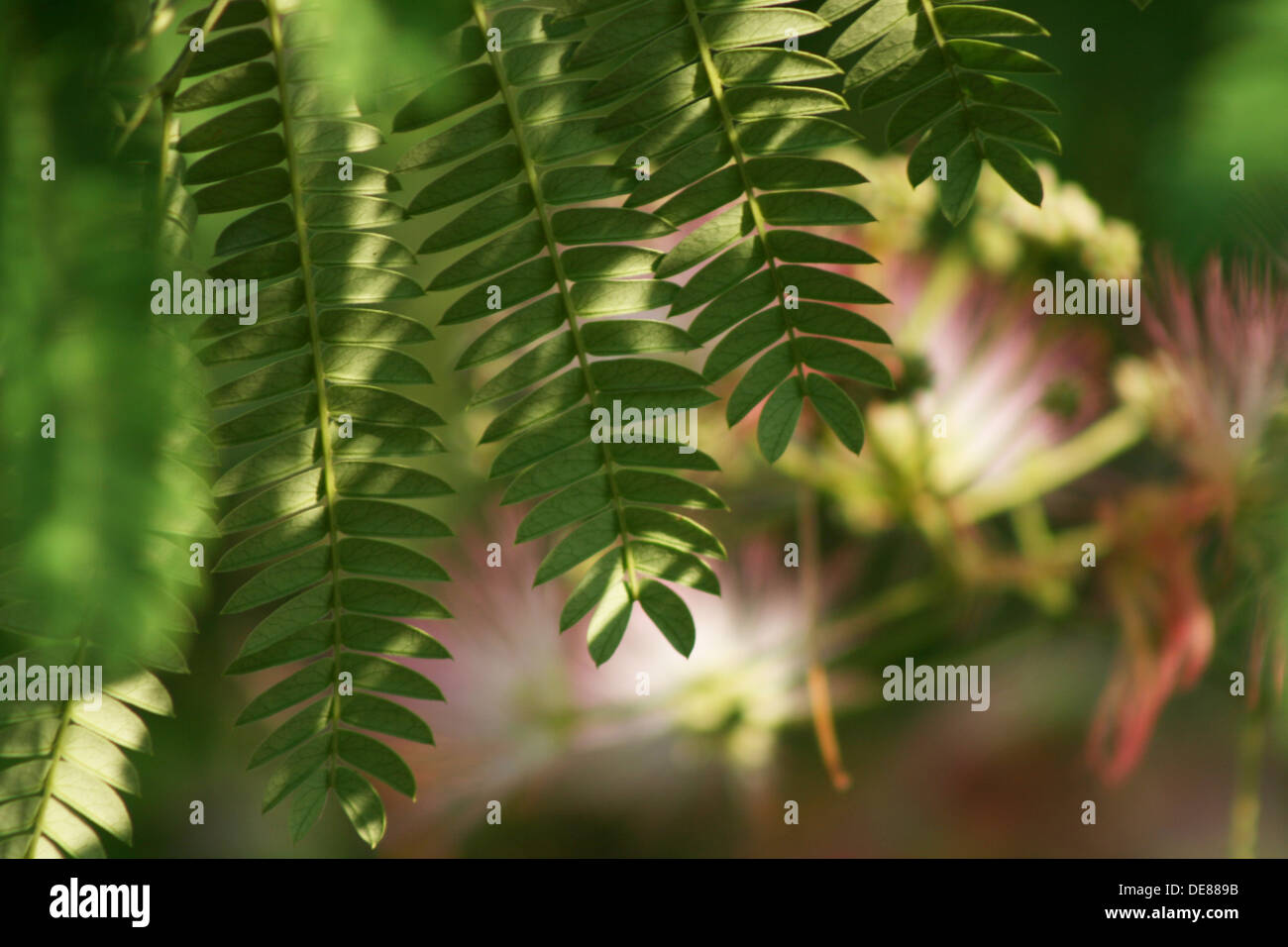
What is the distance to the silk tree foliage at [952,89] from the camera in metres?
0.25

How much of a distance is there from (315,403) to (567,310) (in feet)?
0.25

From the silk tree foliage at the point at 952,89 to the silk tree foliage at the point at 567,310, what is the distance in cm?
7

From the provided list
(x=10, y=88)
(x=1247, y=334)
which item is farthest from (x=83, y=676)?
(x=1247, y=334)

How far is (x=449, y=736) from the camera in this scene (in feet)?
2.06

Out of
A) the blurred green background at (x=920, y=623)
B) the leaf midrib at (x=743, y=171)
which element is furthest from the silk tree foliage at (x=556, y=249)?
the blurred green background at (x=920, y=623)

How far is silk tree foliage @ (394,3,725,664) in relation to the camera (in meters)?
0.27

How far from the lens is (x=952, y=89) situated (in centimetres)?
26

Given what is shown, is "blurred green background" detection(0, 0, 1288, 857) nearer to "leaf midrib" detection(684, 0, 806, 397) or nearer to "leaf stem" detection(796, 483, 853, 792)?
"leaf stem" detection(796, 483, 853, 792)

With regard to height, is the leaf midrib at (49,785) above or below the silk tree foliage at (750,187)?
below

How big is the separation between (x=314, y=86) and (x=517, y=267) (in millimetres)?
71

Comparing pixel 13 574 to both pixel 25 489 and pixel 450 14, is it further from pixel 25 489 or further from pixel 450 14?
pixel 450 14

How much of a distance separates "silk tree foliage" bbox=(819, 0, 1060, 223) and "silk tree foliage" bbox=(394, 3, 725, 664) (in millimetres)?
66

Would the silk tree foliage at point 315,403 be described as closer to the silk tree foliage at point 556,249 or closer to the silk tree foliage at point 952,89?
the silk tree foliage at point 556,249

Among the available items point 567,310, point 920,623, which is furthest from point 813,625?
point 567,310
